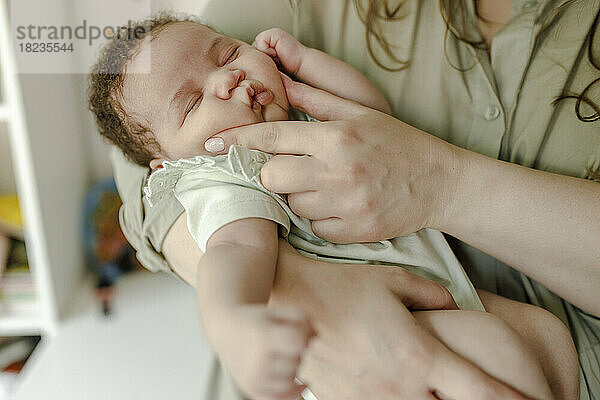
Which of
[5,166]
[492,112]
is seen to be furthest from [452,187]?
[5,166]

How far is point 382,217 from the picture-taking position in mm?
441

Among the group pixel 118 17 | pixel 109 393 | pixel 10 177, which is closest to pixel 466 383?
pixel 118 17

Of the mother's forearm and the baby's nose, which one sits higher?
the baby's nose

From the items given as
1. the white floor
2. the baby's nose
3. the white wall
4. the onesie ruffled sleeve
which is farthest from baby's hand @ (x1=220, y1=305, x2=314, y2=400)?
the white wall

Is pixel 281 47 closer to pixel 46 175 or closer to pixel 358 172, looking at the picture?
pixel 358 172

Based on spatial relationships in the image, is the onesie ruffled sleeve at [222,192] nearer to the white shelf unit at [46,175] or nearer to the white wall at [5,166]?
the white shelf unit at [46,175]

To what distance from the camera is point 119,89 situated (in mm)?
484

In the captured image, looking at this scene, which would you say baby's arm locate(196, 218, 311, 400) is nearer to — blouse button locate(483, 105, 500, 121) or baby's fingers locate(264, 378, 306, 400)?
baby's fingers locate(264, 378, 306, 400)

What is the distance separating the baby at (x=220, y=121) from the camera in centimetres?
41

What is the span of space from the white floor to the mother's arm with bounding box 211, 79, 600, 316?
584 mm

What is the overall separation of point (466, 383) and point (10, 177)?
987 millimetres

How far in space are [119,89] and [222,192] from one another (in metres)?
0.15

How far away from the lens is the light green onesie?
1.34ft

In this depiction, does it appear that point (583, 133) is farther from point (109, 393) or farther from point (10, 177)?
point (10, 177)
